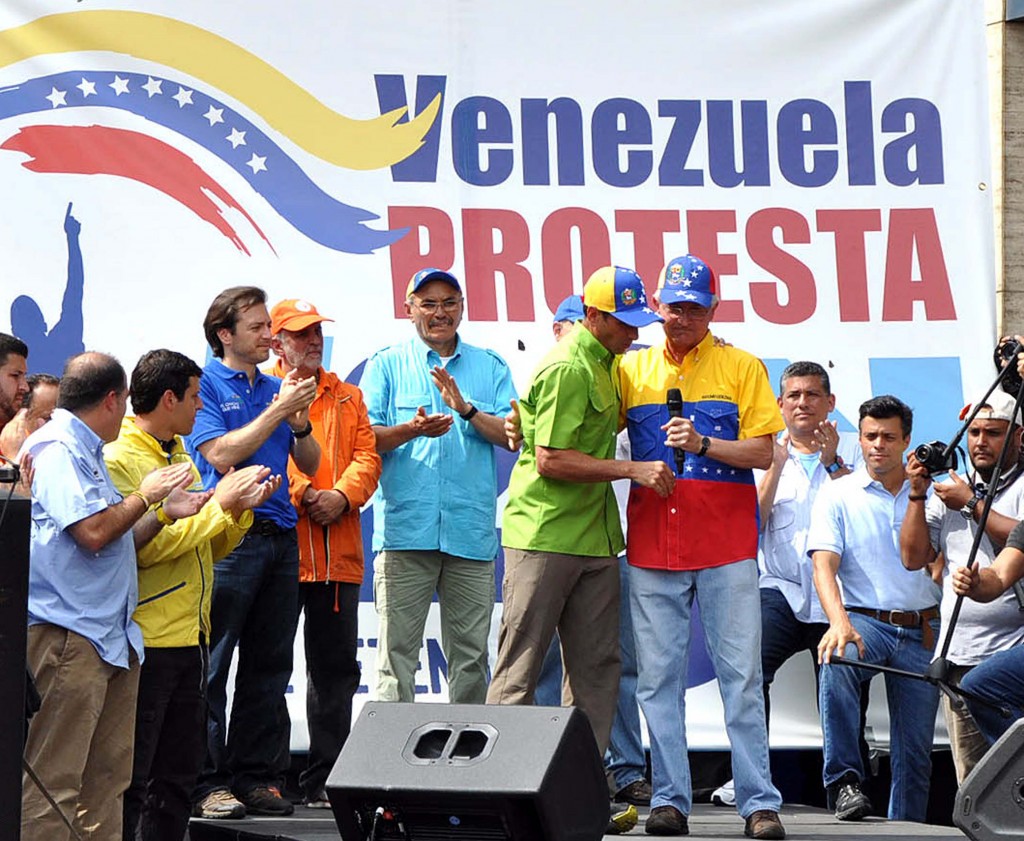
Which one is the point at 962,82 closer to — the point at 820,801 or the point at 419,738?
the point at 820,801

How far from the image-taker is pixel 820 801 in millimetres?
7461

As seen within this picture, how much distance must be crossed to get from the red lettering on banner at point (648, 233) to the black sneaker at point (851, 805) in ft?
7.80

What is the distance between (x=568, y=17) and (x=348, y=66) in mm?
1032

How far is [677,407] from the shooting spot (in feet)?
18.1

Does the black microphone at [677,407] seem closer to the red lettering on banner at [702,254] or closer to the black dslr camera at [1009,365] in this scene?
the black dslr camera at [1009,365]

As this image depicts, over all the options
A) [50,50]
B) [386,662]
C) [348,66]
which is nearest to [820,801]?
[386,662]

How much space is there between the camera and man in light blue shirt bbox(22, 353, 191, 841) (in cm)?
481

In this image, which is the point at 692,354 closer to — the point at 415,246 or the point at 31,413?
the point at 415,246

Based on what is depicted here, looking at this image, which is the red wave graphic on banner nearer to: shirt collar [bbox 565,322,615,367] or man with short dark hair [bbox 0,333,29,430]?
man with short dark hair [bbox 0,333,29,430]

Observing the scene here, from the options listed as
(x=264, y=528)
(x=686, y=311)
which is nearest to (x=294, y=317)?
(x=264, y=528)

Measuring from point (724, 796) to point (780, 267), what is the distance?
237 centimetres

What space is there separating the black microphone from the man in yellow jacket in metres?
1.31

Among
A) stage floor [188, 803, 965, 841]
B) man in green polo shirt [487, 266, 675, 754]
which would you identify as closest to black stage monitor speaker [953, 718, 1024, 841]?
stage floor [188, 803, 965, 841]

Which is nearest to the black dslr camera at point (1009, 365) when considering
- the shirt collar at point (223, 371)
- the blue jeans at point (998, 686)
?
the blue jeans at point (998, 686)
